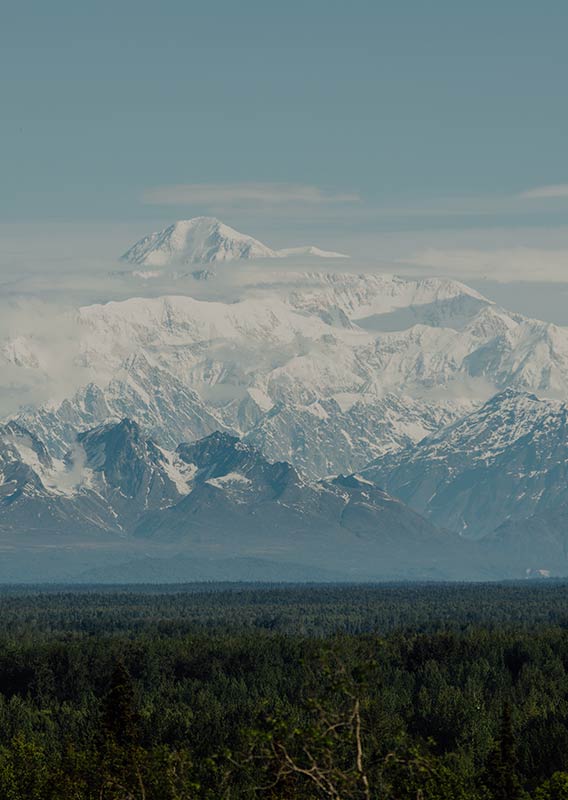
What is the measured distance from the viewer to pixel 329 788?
65.9m

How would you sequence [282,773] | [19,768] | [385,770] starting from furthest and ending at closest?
[19,768] < [385,770] < [282,773]

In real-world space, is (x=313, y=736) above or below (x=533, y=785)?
above

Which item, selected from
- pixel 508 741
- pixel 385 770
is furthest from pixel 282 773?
pixel 508 741

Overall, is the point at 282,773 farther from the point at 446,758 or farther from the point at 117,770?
the point at 446,758

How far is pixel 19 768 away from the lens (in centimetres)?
14625

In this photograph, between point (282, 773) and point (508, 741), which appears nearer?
point (282, 773)

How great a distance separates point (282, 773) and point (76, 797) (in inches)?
1832

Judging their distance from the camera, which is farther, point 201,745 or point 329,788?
point 201,745

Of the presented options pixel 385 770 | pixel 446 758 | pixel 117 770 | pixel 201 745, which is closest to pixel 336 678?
pixel 385 770

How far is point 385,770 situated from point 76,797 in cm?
4226

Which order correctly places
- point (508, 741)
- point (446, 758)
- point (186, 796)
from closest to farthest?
point (186, 796), point (508, 741), point (446, 758)

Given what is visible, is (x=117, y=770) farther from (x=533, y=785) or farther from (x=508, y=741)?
(x=533, y=785)

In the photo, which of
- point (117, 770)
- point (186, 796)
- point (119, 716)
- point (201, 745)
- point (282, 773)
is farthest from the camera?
point (201, 745)

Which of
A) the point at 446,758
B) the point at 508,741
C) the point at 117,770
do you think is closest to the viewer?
the point at 117,770
